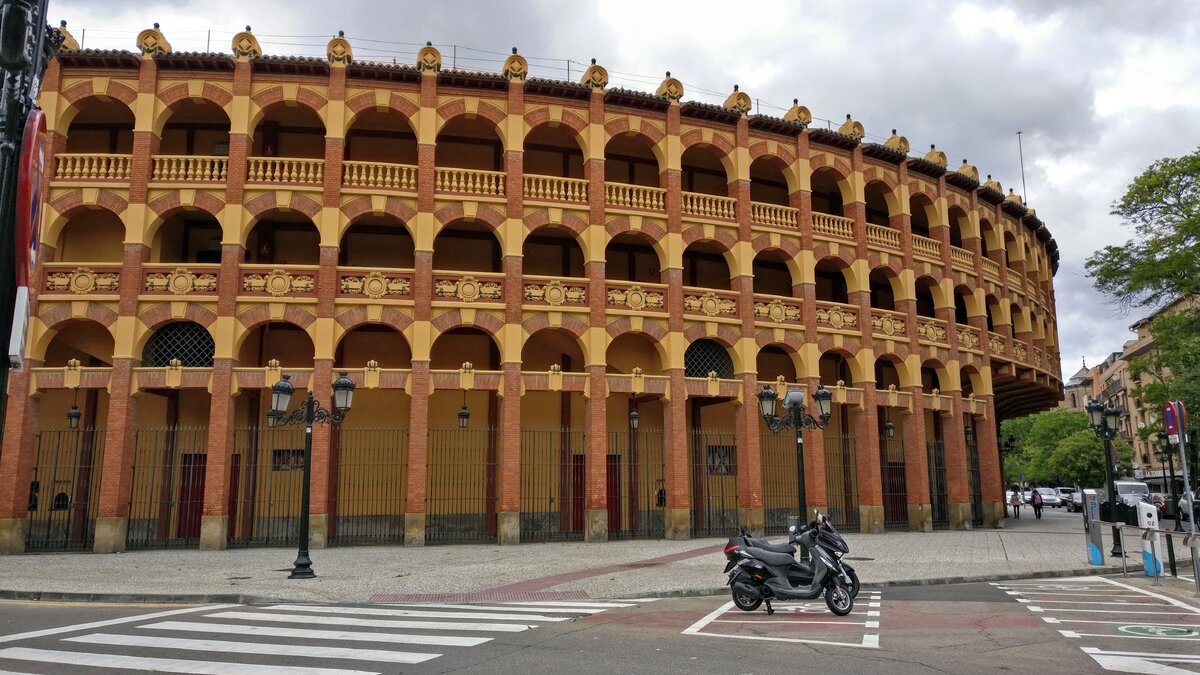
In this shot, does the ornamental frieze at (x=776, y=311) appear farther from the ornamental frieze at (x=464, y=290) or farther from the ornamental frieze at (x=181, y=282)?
the ornamental frieze at (x=181, y=282)

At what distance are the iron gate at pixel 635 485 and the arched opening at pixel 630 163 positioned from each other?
376 inches

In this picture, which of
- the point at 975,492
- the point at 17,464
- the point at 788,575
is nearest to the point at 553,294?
the point at 788,575

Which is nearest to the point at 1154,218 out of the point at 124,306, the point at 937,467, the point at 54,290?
the point at 937,467

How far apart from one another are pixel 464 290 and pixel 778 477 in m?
13.5

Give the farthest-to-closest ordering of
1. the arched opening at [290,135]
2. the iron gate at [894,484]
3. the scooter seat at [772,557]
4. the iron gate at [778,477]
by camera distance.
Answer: the iron gate at [894,484], the iron gate at [778,477], the arched opening at [290,135], the scooter seat at [772,557]

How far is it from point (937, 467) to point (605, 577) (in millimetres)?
22450

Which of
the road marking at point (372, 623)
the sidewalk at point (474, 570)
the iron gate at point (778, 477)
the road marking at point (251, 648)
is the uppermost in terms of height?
the iron gate at point (778, 477)

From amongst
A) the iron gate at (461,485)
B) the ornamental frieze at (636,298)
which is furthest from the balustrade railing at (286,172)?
the ornamental frieze at (636,298)

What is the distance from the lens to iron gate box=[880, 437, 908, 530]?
30922 mm

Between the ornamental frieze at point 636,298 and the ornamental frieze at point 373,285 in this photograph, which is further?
the ornamental frieze at point 636,298

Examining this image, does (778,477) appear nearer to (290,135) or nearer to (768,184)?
(768,184)

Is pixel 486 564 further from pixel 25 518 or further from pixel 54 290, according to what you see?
pixel 54 290

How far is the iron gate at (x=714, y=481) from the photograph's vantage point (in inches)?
1103

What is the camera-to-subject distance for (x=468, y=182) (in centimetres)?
2577
